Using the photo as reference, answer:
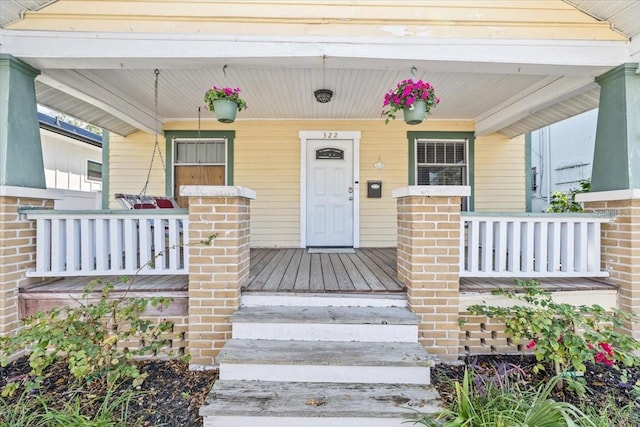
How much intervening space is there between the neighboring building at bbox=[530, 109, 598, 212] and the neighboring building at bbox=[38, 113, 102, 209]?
10570 mm

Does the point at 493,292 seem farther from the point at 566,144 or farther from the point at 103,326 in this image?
the point at 566,144

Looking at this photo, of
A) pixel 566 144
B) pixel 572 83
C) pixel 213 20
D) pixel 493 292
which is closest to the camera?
pixel 493 292

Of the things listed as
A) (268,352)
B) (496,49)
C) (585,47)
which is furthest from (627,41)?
(268,352)

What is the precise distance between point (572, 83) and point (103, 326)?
508 centimetres

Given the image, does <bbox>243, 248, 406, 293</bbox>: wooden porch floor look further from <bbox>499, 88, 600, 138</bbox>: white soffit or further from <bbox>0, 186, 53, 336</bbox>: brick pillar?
<bbox>499, 88, 600, 138</bbox>: white soffit

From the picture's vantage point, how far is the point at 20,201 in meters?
2.81

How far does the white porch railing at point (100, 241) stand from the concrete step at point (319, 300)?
71cm

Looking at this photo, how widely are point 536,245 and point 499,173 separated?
2.75 m

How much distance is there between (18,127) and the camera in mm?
2783

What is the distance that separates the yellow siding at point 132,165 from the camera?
5270 mm

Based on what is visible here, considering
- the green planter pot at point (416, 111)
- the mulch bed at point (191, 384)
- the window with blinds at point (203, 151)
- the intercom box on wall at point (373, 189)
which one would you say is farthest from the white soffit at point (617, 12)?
the window with blinds at point (203, 151)

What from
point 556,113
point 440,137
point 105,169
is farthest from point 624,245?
point 105,169

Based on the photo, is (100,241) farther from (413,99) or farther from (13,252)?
(413,99)

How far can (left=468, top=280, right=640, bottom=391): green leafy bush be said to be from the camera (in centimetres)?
216
